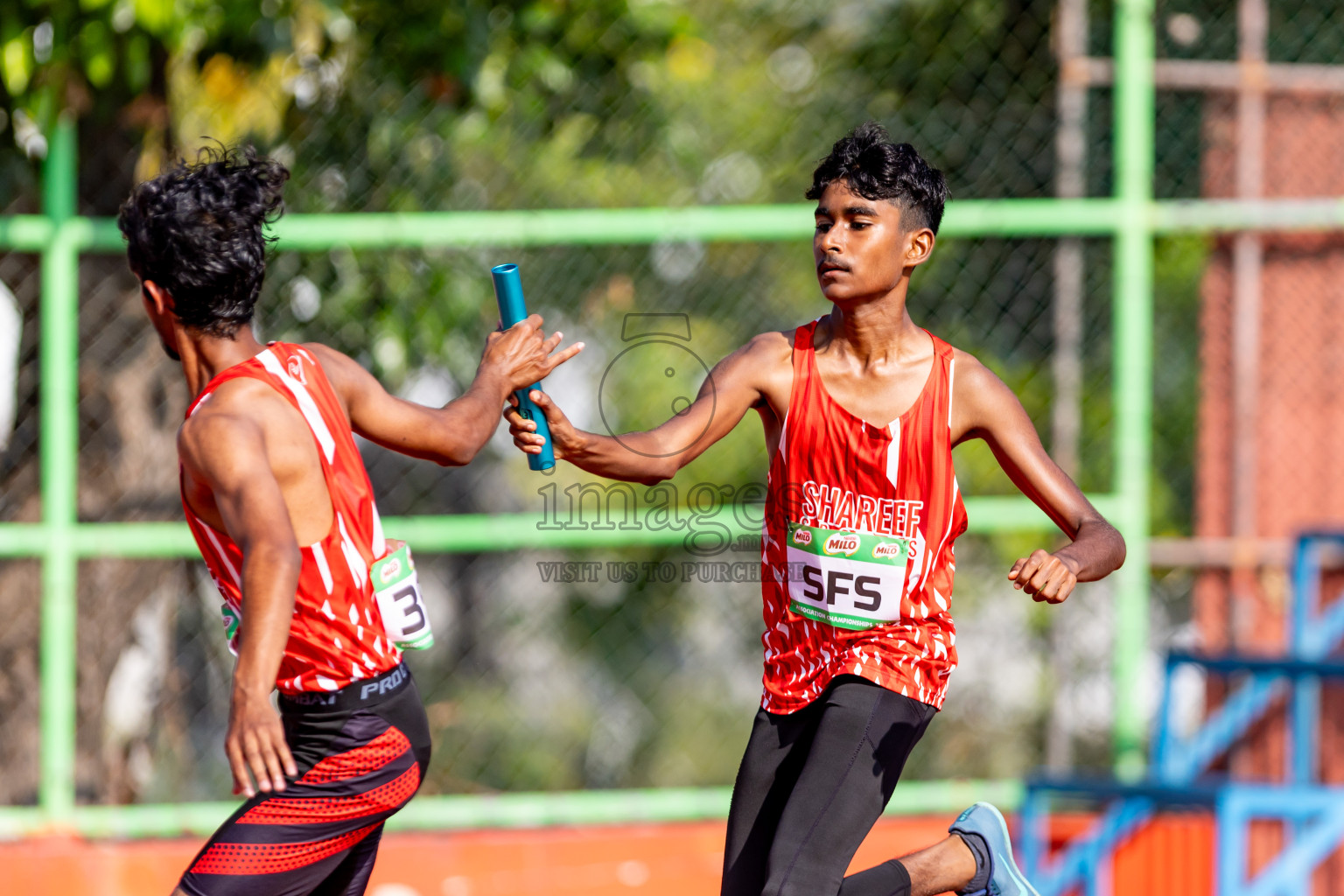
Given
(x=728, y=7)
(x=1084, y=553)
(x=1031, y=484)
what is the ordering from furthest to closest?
1. (x=728, y=7)
2. (x=1031, y=484)
3. (x=1084, y=553)

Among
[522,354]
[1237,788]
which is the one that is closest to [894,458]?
[522,354]

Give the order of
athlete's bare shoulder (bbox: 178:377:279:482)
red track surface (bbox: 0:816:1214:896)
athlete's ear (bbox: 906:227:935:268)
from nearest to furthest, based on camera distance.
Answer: athlete's bare shoulder (bbox: 178:377:279:482) < athlete's ear (bbox: 906:227:935:268) < red track surface (bbox: 0:816:1214:896)

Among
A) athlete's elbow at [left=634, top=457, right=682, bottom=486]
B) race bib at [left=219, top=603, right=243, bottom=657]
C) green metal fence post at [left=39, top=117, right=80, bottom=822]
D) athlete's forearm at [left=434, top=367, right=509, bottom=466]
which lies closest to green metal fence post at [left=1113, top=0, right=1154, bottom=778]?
athlete's elbow at [left=634, top=457, right=682, bottom=486]

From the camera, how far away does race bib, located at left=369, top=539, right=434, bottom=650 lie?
2.86 m

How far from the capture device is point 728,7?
7.02 m

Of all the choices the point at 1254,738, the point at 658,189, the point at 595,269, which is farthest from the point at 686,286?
the point at 1254,738

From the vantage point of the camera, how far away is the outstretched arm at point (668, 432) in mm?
3156

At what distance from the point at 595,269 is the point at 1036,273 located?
179cm

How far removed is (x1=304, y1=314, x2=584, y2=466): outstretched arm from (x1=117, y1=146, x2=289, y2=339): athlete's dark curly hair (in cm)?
21

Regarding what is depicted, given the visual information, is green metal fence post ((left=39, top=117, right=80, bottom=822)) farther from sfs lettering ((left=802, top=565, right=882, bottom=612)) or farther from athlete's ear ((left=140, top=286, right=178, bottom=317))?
sfs lettering ((left=802, top=565, right=882, bottom=612))

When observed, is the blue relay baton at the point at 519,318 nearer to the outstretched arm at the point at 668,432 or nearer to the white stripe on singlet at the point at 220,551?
the outstretched arm at the point at 668,432

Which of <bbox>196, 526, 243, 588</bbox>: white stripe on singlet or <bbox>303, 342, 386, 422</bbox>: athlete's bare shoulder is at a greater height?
<bbox>303, 342, 386, 422</bbox>: athlete's bare shoulder

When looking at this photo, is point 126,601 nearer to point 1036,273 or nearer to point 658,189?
point 658,189

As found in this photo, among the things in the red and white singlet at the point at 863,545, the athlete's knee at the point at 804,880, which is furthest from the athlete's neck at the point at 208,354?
the athlete's knee at the point at 804,880
